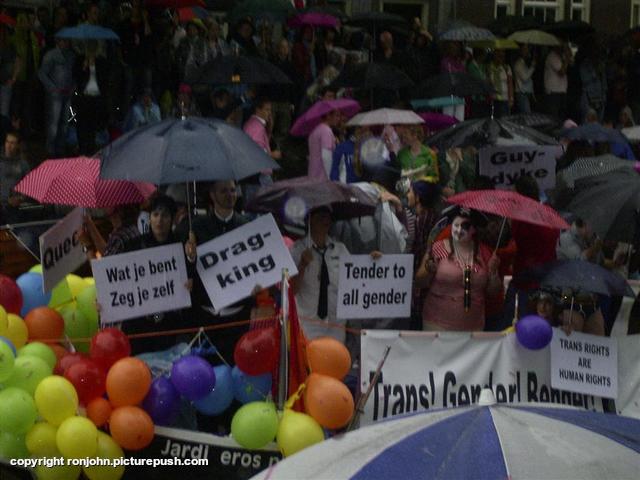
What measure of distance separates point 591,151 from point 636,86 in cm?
809

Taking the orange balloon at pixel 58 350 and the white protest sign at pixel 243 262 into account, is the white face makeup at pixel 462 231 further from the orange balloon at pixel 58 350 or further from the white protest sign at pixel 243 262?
the orange balloon at pixel 58 350

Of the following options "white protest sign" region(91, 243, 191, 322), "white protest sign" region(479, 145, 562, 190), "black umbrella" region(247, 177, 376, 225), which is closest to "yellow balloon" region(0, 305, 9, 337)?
"white protest sign" region(91, 243, 191, 322)

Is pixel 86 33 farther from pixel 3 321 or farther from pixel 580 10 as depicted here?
pixel 580 10

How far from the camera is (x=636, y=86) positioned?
24.4 meters

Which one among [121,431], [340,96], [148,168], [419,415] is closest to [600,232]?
[148,168]

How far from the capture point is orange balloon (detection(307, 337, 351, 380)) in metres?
9.73

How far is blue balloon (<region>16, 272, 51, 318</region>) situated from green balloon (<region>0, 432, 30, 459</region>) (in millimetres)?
1694

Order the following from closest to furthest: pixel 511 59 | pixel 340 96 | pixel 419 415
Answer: pixel 419 415 → pixel 340 96 → pixel 511 59

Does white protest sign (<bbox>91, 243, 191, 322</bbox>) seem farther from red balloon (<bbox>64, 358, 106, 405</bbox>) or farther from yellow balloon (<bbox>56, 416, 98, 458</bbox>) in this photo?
yellow balloon (<bbox>56, 416, 98, 458</bbox>)

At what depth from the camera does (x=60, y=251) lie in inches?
416

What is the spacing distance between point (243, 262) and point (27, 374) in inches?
64.0

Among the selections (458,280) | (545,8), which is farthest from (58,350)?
(545,8)

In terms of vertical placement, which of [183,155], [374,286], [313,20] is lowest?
[374,286]

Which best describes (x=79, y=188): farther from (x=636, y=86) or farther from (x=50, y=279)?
(x=636, y=86)
